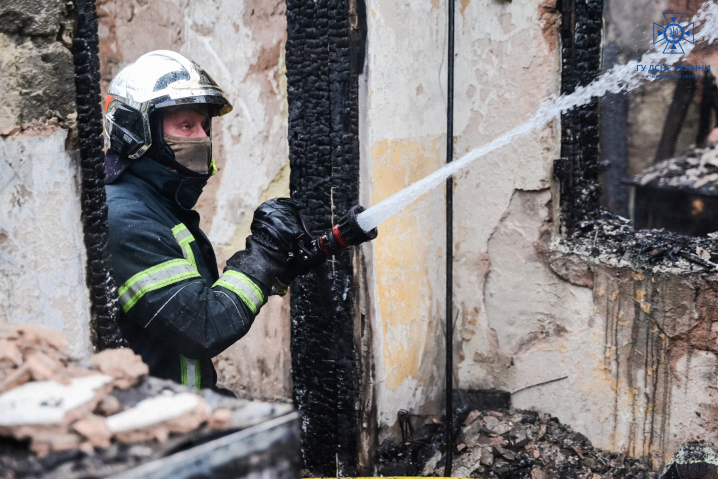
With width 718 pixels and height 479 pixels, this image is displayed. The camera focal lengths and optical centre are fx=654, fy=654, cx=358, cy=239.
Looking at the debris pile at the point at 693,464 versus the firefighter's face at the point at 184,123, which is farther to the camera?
the debris pile at the point at 693,464

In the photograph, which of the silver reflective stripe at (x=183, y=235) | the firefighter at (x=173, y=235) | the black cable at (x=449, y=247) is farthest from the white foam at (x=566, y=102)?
the silver reflective stripe at (x=183, y=235)

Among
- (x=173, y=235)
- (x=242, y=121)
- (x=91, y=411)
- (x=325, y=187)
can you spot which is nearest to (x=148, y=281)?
(x=173, y=235)

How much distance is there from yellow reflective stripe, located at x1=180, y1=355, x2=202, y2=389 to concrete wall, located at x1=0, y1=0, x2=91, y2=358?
0.66 m

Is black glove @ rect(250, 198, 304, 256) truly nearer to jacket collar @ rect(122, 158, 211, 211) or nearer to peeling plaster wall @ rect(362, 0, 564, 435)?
jacket collar @ rect(122, 158, 211, 211)

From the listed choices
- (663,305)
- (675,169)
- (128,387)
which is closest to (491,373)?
(663,305)

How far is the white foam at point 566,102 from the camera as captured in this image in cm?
308

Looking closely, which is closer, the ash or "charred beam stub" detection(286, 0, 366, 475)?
the ash

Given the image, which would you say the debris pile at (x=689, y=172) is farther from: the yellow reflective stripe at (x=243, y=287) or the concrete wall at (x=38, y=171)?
the concrete wall at (x=38, y=171)

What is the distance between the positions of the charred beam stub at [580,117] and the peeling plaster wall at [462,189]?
8cm

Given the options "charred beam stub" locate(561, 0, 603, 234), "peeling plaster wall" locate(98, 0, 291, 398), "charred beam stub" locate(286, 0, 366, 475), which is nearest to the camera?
"charred beam stub" locate(286, 0, 366, 475)

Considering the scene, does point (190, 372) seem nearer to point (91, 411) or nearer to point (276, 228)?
point (276, 228)

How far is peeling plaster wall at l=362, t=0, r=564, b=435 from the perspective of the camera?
346 cm

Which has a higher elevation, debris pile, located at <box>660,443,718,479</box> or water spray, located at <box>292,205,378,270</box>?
water spray, located at <box>292,205,378,270</box>

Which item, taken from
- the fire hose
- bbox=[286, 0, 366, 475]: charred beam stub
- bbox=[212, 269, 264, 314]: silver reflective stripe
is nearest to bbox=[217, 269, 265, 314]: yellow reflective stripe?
bbox=[212, 269, 264, 314]: silver reflective stripe
